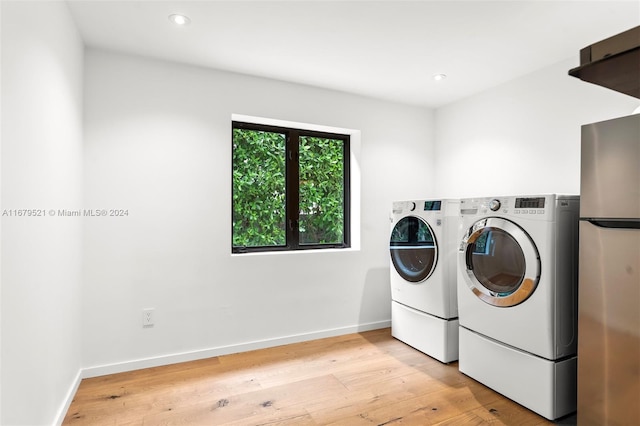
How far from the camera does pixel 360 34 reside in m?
2.16

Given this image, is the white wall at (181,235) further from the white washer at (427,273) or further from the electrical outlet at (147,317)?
the white washer at (427,273)

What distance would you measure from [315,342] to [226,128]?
74.0 inches

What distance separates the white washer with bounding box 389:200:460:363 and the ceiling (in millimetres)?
1053

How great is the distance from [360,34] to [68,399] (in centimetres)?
270

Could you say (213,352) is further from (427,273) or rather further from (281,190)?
(427,273)

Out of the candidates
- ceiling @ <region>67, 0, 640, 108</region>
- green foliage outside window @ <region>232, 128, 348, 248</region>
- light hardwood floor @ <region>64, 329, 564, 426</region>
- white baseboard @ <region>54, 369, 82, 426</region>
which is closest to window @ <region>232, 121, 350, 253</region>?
green foliage outside window @ <region>232, 128, 348, 248</region>

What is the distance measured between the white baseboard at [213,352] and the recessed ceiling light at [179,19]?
2.19m

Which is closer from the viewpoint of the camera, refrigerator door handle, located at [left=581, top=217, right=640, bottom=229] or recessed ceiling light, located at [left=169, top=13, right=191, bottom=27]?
refrigerator door handle, located at [left=581, top=217, right=640, bottom=229]

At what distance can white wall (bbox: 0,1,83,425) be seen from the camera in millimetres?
1249

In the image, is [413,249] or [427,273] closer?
[427,273]

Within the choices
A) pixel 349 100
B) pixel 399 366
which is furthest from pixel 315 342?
pixel 349 100

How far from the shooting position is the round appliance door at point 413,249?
8.72ft

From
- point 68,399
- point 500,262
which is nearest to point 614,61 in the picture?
point 500,262

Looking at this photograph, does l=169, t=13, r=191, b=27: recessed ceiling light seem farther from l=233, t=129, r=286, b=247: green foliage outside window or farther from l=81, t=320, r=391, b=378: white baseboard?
l=81, t=320, r=391, b=378: white baseboard
